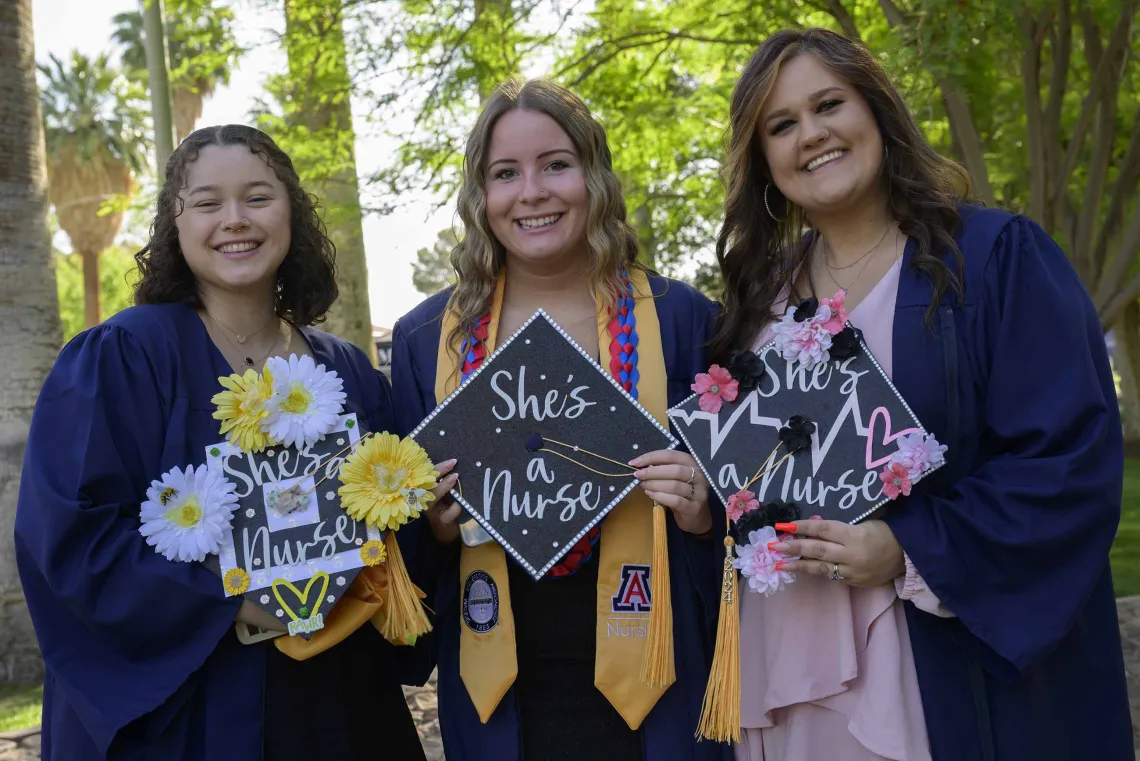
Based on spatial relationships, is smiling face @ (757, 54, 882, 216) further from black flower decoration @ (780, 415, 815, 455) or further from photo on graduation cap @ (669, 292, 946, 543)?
black flower decoration @ (780, 415, 815, 455)

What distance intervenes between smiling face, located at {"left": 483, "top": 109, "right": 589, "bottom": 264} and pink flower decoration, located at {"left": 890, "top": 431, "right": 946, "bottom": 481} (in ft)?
3.59

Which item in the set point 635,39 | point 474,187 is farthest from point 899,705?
point 635,39

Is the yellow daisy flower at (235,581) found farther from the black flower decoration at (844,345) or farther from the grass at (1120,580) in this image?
the grass at (1120,580)

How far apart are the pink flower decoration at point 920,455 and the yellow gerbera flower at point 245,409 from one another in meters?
1.46

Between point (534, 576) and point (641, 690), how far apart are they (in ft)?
1.34

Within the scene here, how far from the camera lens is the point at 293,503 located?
8.24 ft

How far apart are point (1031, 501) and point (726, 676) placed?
0.79 m

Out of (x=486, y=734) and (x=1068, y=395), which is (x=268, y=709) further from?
(x=1068, y=395)

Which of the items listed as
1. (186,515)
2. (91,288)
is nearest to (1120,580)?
(186,515)

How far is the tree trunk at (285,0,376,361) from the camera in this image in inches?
320

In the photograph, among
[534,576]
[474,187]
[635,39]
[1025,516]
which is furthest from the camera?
[635,39]

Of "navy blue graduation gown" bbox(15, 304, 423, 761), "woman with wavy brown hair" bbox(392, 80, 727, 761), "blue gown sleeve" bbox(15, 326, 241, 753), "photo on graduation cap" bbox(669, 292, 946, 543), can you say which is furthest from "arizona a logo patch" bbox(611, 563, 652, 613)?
"blue gown sleeve" bbox(15, 326, 241, 753)

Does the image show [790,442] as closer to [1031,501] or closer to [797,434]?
[797,434]

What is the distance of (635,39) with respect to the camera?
8508 millimetres
